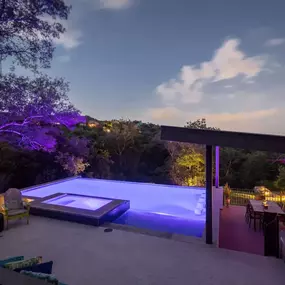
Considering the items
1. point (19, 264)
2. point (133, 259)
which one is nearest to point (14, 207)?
point (133, 259)

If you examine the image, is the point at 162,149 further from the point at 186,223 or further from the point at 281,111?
the point at 186,223

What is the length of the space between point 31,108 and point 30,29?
10.1ft

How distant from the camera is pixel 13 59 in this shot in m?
8.55

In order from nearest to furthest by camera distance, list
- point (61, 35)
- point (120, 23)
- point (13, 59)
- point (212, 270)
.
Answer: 1. point (212, 270)
2. point (13, 59)
3. point (61, 35)
4. point (120, 23)

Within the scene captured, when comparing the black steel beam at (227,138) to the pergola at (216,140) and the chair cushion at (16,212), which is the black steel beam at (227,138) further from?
the chair cushion at (16,212)

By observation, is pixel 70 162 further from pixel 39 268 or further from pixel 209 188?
pixel 39 268

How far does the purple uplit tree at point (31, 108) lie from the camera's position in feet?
29.1

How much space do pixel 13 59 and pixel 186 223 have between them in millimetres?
8546

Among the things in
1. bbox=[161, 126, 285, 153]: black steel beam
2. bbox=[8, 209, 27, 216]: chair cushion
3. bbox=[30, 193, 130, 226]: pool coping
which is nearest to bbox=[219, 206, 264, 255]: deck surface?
bbox=[161, 126, 285, 153]: black steel beam

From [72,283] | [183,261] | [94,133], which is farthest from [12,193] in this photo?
[94,133]

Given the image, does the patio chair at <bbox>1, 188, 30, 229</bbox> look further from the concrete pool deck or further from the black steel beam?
the black steel beam

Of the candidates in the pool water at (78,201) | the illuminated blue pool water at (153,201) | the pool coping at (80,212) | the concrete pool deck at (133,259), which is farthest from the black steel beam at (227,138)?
the pool water at (78,201)

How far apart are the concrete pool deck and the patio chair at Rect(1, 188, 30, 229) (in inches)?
13.8

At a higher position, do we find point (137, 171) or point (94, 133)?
point (94, 133)
